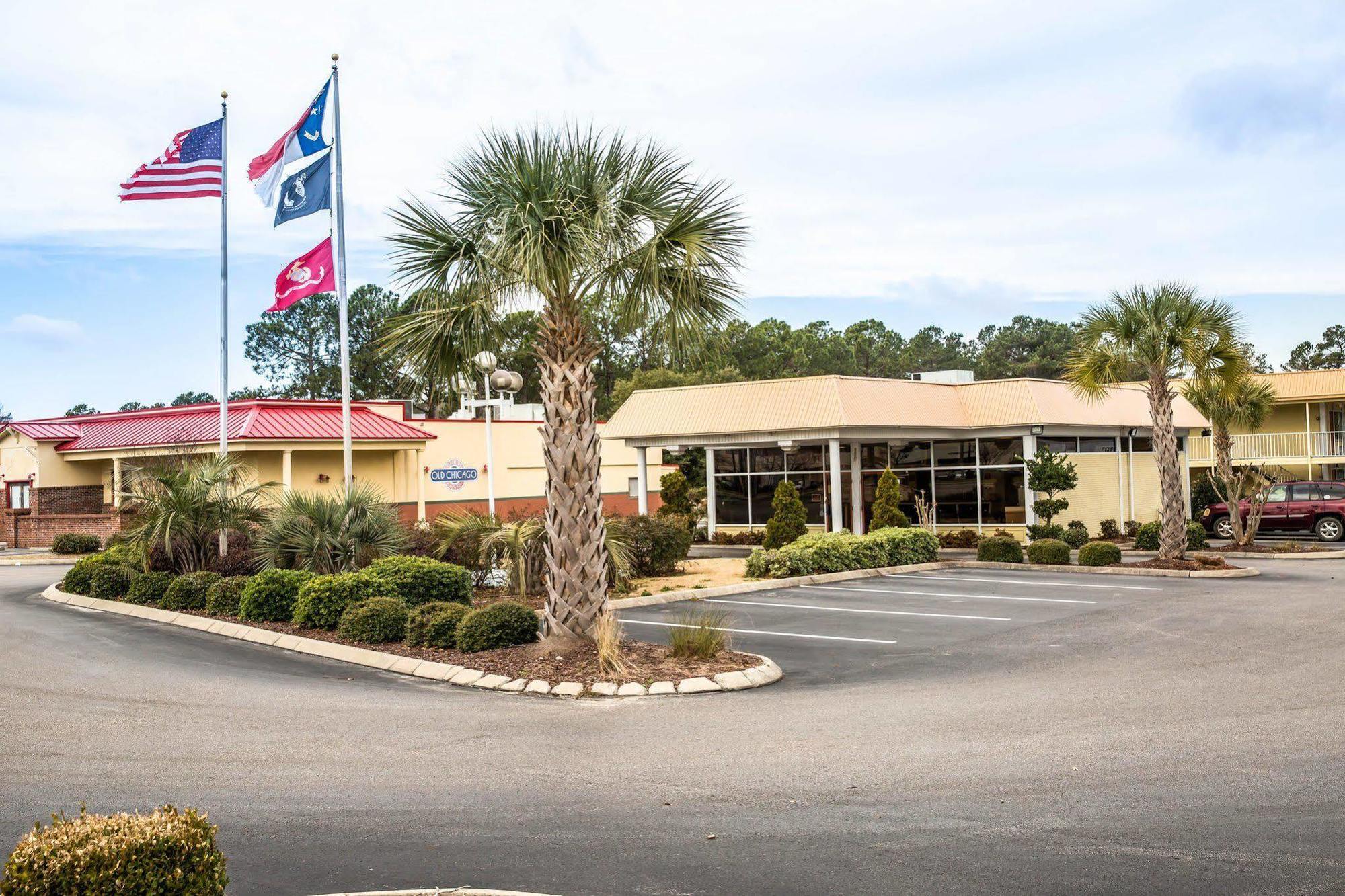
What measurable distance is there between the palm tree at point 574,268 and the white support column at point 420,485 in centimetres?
2543

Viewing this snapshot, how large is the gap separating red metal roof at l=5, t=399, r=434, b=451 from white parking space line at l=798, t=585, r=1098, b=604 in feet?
59.3

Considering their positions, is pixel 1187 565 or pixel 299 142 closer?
pixel 299 142

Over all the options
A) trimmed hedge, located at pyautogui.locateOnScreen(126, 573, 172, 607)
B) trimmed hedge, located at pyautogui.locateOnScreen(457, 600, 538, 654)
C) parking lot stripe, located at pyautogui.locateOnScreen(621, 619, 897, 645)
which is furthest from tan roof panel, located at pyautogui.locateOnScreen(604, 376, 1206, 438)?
trimmed hedge, located at pyautogui.locateOnScreen(457, 600, 538, 654)

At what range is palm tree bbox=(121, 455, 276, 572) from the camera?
1875 centimetres

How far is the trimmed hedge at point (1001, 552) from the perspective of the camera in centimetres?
2459

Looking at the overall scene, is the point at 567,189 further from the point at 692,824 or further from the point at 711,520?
the point at 711,520

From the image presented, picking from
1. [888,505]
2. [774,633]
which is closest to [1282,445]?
[888,505]

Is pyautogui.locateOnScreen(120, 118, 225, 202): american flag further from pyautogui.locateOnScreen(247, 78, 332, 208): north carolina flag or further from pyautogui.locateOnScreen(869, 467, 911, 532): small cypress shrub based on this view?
pyautogui.locateOnScreen(869, 467, 911, 532): small cypress shrub

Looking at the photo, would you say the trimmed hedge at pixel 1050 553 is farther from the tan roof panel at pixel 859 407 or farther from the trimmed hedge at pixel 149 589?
the trimmed hedge at pixel 149 589

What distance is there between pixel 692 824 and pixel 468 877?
1.49 meters

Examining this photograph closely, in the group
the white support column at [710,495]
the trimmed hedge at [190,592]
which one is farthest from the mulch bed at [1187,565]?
the trimmed hedge at [190,592]

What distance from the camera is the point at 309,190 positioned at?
1950cm

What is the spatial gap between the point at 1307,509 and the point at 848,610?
19.2 m

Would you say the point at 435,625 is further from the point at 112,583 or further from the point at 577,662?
the point at 112,583
